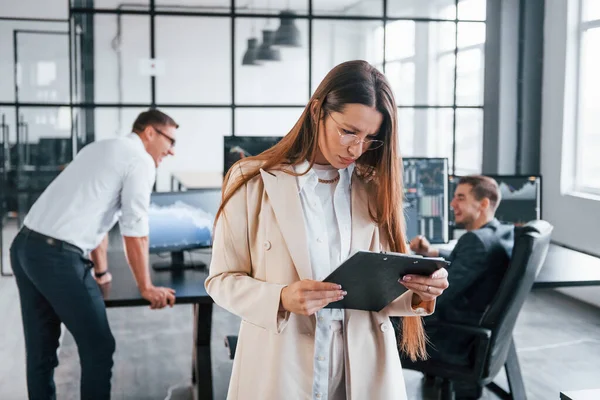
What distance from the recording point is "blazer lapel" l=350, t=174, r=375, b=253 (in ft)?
5.35

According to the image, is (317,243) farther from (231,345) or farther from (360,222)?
(231,345)

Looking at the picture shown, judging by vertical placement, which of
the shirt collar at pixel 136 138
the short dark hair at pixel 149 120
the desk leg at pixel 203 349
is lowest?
the desk leg at pixel 203 349

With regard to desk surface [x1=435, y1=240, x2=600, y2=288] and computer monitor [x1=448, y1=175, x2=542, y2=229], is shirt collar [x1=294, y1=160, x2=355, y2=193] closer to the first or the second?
desk surface [x1=435, y1=240, x2=600, y2=288]

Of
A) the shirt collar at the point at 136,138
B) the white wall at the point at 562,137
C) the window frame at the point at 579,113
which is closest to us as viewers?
the shirt collar at the point at 136,138

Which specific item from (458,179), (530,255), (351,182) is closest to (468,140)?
(458,179)

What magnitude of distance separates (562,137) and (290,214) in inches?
196

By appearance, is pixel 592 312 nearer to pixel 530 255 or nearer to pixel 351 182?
pixel 530 255

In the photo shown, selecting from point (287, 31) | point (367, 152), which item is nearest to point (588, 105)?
point (287, 31)

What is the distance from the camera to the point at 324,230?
1.63 meters

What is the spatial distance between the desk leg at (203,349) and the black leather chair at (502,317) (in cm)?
113

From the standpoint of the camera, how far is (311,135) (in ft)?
5.37

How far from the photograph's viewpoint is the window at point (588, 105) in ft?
18.9

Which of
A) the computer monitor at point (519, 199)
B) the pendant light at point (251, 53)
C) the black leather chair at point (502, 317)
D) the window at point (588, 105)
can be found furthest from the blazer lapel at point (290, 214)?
the pendant light at point (251, 53)

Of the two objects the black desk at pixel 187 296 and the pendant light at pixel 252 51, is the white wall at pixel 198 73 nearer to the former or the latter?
the pendant light at pixel 252 51
